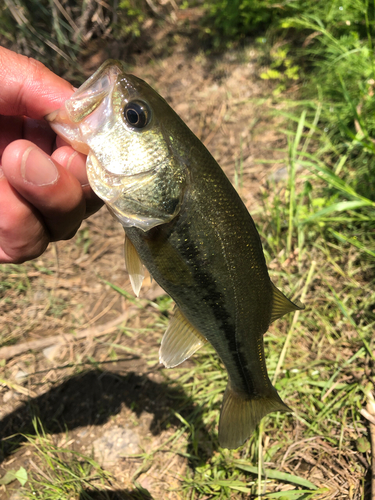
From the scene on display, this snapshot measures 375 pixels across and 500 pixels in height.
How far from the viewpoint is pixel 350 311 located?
2775mm

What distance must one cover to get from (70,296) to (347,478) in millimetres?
2698

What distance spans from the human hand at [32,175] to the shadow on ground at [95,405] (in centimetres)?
142

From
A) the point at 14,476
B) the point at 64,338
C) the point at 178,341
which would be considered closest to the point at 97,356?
the point at 64,338

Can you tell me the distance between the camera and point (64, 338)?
10.2 feet

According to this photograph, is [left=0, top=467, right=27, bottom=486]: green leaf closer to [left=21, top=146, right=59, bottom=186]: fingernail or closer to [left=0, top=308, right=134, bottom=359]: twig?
[left=0, top=308, right=134, bottom=359]: twig

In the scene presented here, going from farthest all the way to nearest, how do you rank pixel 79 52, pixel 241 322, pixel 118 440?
pixel 79 52 → pixel 118 440 → pixel 241 322

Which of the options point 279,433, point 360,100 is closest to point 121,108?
point 279,433

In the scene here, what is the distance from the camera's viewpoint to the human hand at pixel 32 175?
60.7 inches

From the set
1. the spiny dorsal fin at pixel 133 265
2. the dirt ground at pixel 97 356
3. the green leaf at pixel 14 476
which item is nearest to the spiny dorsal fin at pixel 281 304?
the spiny dorsal fin at pixel 133 265

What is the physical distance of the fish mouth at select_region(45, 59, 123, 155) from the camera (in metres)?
1.46

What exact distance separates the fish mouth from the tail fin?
156cm

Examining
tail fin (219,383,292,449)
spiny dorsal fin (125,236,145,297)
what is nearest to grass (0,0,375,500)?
tail fin (219,383,292,449)

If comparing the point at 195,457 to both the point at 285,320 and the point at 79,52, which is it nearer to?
the point at 285,320

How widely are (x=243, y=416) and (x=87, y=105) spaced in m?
1.74
